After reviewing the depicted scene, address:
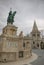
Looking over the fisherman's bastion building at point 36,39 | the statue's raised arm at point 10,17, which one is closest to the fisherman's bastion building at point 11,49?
the statue's raised arm at point 10,17

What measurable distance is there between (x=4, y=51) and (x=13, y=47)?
1406 millimetres

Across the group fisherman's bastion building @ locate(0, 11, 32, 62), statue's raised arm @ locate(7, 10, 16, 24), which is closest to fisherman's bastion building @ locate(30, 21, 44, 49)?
statue's raised arm @ locate(7, 10, 16, 24)

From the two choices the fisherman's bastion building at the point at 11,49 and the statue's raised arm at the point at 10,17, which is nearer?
the fisherman's bastion building at the point at 11,49

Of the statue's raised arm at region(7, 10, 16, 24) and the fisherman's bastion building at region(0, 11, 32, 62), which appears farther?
the statue's raised arm at region(7, 10, 16, 24)

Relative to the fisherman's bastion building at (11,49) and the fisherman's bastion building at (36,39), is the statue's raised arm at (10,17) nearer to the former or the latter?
the fisherman's bastion building at (11,49)

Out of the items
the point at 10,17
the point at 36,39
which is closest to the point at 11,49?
the point at 10,17

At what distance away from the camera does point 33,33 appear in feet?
158

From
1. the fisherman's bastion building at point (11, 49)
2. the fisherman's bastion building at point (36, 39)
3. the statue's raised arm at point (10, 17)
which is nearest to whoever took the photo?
the fisherman's bastion building at point (11, 49)

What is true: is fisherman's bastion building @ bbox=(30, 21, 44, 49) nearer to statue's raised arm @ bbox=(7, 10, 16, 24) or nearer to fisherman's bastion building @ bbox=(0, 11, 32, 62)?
statue's raised arm @ bbox=(7, 10, 16, 24)

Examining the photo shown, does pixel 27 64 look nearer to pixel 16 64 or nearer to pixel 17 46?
pixel 16 64

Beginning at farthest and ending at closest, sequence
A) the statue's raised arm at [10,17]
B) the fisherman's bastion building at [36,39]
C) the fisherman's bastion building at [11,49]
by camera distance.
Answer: the fisherman's bastion building at [36,39] → the statue's raised arm at [10,17] → the fisherman's bastion building at [11,49]

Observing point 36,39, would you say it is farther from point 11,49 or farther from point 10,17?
point 11,49

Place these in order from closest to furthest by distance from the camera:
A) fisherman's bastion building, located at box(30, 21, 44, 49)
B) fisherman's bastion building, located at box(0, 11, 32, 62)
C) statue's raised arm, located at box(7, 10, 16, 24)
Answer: fisherman's bastion building, located at box(0, 11, 32, 62) < statue's raised arm, located at box(7, 10, 16, 24) < fisherman's bastion building, located at box(30, 21, 44, 49)

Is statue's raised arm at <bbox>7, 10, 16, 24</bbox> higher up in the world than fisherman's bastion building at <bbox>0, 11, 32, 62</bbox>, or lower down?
higher up
